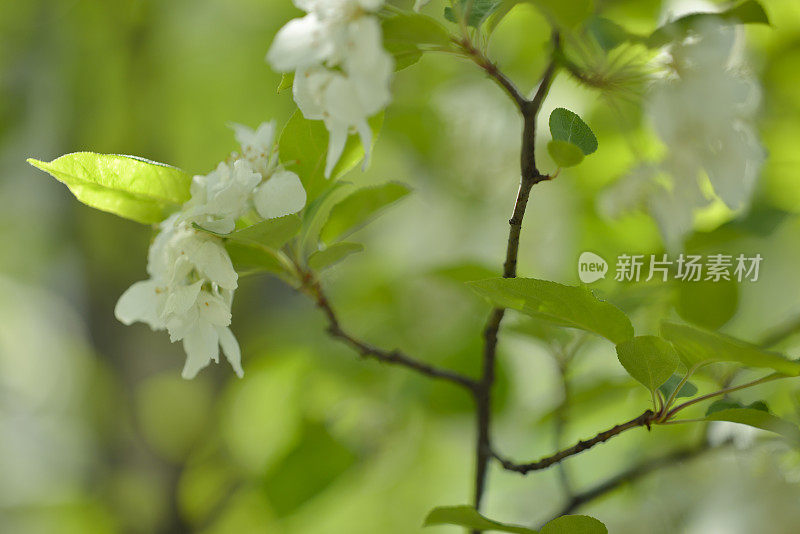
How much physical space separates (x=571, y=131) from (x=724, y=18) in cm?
18

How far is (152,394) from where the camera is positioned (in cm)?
159

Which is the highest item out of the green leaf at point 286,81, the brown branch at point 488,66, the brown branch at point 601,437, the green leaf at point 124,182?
the brown branch at point 488,66

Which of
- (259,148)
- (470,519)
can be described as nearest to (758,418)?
(470,519)

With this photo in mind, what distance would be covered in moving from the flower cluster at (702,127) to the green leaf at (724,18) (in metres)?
0.04

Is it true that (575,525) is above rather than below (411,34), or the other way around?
below

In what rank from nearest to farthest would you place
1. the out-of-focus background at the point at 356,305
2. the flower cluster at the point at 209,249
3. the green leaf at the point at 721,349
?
the green leaf at the point at 721,349 < the flower cluster at the point at 209,249 < the out-of-focus background at the point at 356,305

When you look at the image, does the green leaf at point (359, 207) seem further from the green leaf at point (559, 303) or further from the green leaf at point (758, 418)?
the green leaf at point (758, 418)

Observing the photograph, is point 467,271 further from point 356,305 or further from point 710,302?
point 356,305

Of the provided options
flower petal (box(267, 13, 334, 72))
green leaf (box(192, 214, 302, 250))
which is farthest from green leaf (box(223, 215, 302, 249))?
flower petal (box(267, 13, 334, 72))

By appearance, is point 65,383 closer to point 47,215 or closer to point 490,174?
point 47,215

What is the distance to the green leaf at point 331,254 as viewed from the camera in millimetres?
541

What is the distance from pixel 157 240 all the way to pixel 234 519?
94 centimetres

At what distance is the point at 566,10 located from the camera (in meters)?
0.44

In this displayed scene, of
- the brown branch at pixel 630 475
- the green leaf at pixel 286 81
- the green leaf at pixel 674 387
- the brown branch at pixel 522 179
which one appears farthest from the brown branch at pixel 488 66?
the brown branch at pixel 630 475
